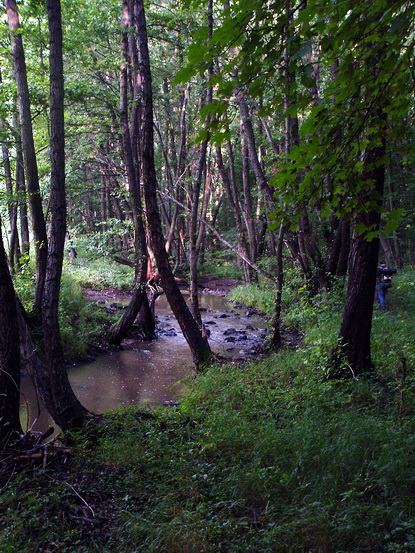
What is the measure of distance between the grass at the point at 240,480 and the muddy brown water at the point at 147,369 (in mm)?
1850

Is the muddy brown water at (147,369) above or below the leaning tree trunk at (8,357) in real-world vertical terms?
below

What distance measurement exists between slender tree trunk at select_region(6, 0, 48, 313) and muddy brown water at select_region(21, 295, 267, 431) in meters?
2.47

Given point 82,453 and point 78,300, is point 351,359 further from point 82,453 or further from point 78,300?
point 78,300

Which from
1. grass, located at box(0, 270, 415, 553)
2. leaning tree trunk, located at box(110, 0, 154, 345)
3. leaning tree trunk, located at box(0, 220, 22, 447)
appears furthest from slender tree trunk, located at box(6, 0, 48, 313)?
grass, located at box(0, 270, 415, 553)

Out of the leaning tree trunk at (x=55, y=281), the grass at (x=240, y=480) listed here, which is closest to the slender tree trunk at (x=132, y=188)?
the leaning tree trunk at (x=55, y=281)

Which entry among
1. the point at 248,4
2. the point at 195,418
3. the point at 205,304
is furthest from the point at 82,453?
the point at 205,304

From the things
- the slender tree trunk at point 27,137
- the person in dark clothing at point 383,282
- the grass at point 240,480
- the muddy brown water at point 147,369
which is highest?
the slender tree trunk at point 27,137

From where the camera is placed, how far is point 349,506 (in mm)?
3586

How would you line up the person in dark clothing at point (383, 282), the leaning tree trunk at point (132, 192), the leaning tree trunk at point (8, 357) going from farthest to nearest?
the person in dark clothing at point (383, 282), the leaning tree trunk at point (132, 192), the leaning tree trunk at point (8, 357)

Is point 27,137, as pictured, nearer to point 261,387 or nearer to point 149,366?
point 149,366

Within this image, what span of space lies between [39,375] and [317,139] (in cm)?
442

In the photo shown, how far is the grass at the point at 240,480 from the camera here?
3279 millimetres

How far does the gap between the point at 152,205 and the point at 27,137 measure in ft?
11.1

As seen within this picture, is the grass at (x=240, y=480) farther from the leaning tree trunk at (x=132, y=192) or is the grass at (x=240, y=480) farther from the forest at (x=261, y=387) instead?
the leaning tree trunk at (x=132, y=192)
